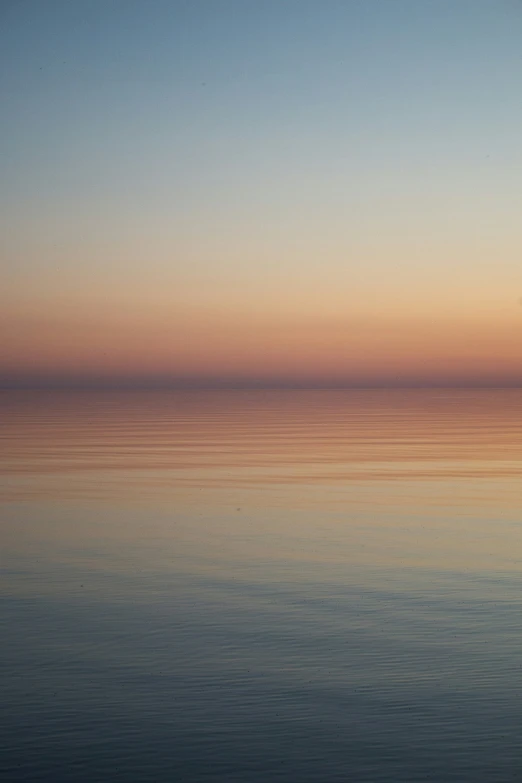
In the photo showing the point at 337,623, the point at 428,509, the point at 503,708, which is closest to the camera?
the point at 503,708

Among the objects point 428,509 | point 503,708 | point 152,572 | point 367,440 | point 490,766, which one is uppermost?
point 367,440

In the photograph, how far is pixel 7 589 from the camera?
922 inches

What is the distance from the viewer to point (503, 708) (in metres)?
15.5

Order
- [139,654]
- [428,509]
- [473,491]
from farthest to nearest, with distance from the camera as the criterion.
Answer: [473,491], [428,509], [139,654]

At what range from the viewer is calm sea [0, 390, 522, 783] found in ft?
45.8

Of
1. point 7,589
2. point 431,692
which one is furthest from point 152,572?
point 431,692

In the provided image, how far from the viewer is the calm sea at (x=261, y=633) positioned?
13.9 metres

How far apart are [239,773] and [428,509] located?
24.4 meters

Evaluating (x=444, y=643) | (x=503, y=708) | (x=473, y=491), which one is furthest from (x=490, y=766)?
(x=473, y=491)

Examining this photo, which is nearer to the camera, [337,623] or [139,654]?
[139,654]

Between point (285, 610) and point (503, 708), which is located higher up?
point (285, 610)

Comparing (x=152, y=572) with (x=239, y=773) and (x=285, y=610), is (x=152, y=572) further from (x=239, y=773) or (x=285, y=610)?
(x=239, y=773)

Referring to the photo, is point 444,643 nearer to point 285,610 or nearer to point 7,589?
point 285,610

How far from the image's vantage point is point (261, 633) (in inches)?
771
